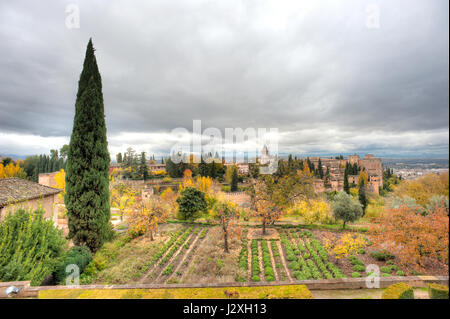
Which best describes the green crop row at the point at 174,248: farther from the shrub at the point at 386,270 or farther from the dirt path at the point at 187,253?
the shrub at the point at 386,270

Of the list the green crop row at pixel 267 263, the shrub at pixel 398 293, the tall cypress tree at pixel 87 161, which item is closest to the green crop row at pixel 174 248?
the tall cypress tree at pixel 87 161

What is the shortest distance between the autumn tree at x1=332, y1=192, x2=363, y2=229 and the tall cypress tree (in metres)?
11.2

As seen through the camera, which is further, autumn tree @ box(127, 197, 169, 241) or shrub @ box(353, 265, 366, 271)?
autumn tree @ box(127, 197, 169, 241)

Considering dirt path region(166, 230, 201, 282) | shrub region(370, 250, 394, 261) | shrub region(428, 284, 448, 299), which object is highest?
shrub region(428, 284, 448, 299)

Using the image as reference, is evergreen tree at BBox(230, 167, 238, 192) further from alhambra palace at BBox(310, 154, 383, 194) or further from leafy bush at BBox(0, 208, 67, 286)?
leafy bush at BBox(0, 208, 67, 286)

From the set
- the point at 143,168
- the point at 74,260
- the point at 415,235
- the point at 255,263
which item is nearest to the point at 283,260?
the point at 255,263

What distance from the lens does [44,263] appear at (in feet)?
12.2

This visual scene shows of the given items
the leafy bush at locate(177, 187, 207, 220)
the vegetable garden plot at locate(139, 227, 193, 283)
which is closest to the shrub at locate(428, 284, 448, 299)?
the vegetable garden plot at locate(139, 227, 193, 283)

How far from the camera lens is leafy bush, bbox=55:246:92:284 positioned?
14.2 ft

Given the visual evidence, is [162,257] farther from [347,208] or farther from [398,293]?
[347,208]

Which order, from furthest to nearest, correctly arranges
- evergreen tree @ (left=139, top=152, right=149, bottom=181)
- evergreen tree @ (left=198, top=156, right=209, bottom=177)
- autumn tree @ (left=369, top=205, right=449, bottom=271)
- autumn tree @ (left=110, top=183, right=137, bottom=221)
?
1. evergreen tree @ (left=139, top=152, right=149, bottom=181)
2. evergreen tree @ (left=198, top=156, right=209, bottom=177)
3. autumn tree @ (left=110, top=183, right=137, bottom=221)
4. autumn tree @ (left=369, top=205, right=449, bottom=271)

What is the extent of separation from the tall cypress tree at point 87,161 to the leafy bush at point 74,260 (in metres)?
0.35

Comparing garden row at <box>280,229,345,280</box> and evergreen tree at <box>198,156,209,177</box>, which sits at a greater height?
evergreen tree at <box>198,156,209,177</box>
